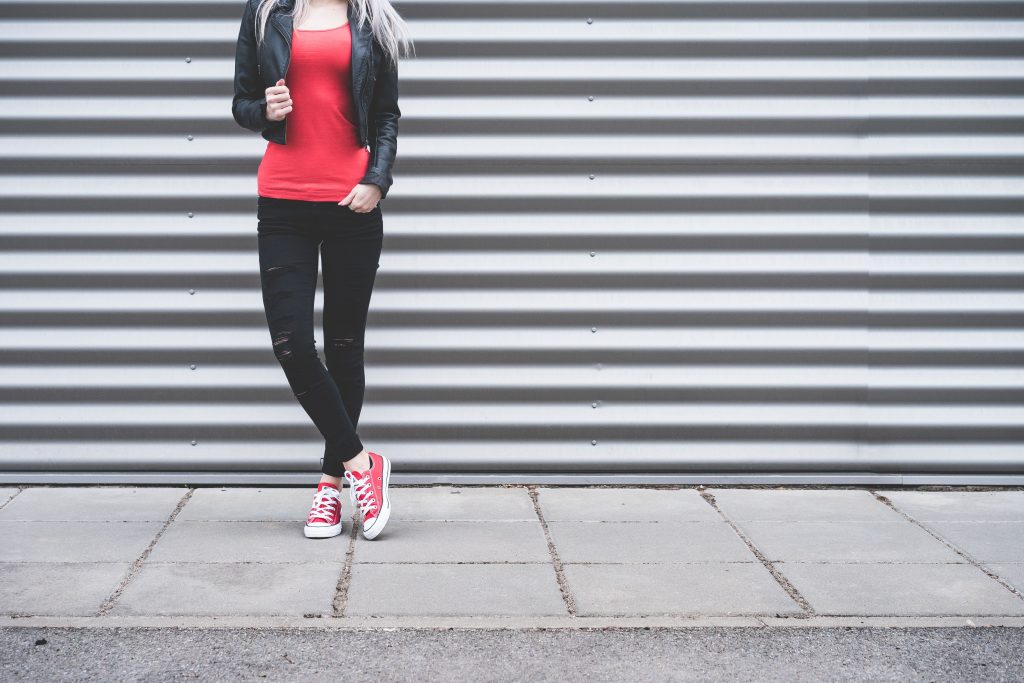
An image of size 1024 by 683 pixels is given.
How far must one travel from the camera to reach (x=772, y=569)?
3.76 m

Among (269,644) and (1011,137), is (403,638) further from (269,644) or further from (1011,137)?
(1011,137)

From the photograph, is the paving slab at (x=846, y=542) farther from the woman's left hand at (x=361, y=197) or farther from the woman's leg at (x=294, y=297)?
the woman's left hand at (x=361, y=197)

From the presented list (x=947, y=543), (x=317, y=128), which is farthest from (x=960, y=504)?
(x=317, y=128)

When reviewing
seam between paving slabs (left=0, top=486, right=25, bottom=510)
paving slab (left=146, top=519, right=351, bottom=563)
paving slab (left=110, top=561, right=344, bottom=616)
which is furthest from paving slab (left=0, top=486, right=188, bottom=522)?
paving slab (left=110, top=561, right=344, bottom=616)

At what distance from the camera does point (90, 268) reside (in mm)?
4777

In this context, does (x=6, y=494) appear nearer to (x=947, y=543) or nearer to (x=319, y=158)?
(x=319, y=158)

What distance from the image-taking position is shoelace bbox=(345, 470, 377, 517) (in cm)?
400

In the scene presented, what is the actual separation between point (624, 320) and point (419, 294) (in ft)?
2.96

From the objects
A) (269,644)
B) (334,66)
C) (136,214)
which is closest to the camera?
(269,644)

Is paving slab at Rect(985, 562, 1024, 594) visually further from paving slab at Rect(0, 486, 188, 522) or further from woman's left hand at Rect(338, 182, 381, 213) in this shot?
paving slab at Rect(0, 486, 188, 522)

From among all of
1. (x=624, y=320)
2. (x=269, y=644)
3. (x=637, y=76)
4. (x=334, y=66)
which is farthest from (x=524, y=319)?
(x=269, y=644)

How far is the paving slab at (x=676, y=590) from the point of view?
340 cm

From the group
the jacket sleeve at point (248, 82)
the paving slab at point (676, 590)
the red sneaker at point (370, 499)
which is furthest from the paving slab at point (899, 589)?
the jacket sleeve at point (248, 82)

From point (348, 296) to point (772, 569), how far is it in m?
1.79
